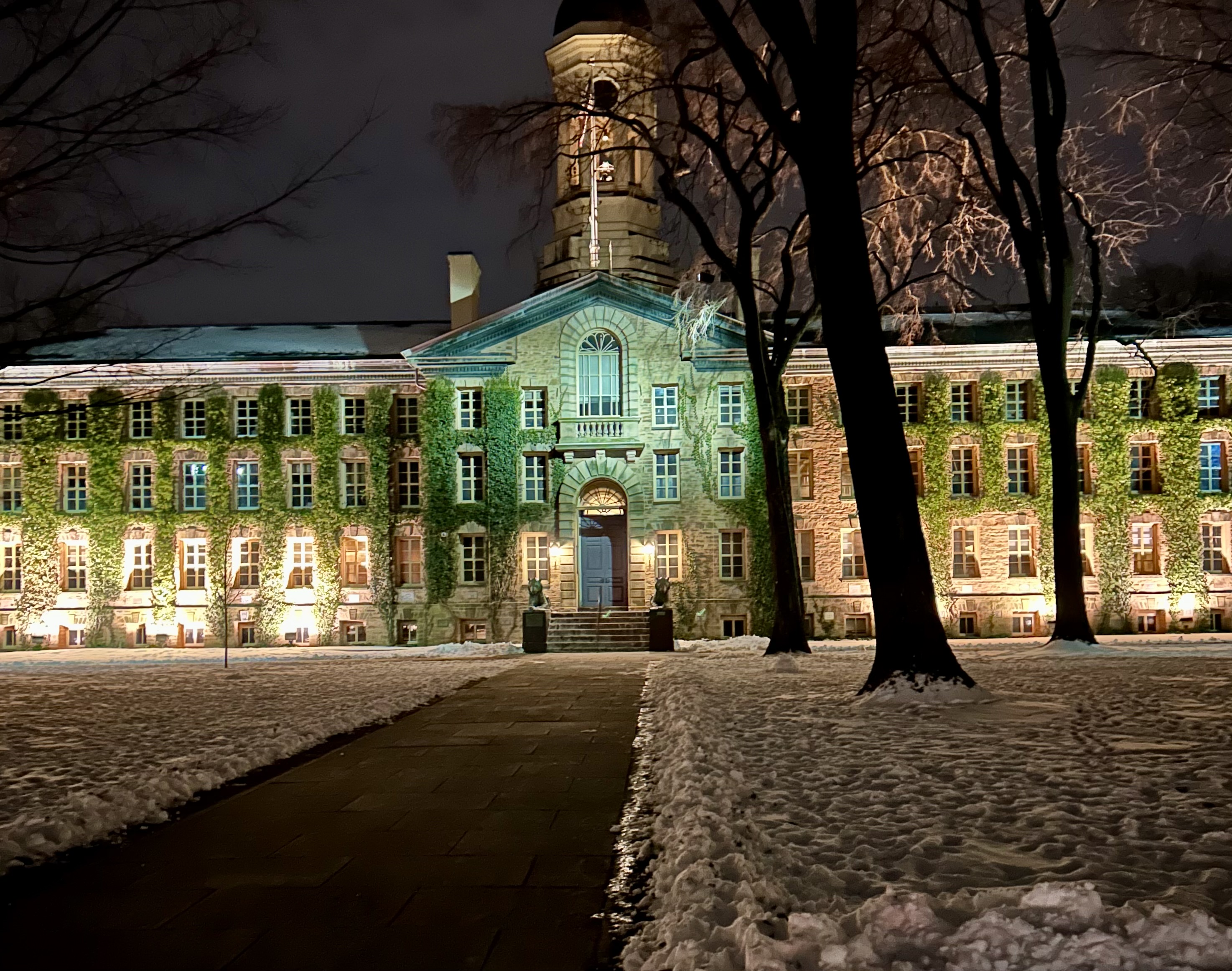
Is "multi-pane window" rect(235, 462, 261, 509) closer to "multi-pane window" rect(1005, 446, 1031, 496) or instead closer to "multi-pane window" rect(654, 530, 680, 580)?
"multi-pane window" rect(654, 530, 680, 580)

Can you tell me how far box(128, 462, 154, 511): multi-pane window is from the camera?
39.0 metres

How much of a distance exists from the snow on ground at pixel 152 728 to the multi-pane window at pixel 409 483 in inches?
531

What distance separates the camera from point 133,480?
129 feet

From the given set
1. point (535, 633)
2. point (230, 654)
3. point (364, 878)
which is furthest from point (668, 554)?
point (364, 878)

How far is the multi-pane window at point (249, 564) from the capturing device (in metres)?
38.6

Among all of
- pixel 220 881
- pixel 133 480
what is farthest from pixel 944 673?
pixel 133 480

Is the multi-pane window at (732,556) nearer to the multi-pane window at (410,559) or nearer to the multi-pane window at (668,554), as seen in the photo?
the multi-pane window at (668,554)

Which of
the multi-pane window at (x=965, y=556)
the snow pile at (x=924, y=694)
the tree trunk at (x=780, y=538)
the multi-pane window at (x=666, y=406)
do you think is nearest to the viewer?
the snow pile at (x=924, y=694)

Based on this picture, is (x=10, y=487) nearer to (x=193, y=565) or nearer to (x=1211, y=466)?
(x=193, y=565)

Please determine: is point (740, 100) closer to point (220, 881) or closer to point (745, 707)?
point (745, 707)

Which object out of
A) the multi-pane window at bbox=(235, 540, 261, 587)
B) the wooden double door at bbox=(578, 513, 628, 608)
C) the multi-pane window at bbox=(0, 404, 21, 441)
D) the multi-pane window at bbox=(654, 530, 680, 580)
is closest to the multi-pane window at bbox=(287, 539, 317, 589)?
the multi-pane window at bbox=(235, 540, 261, 587)

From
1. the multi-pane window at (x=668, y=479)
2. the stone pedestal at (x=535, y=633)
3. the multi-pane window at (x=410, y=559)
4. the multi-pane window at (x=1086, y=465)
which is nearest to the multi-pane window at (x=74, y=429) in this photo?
the multi-pane window at (x=410, y=559)

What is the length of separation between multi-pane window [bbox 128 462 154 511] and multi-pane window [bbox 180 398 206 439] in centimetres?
176

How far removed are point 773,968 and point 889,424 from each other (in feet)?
33.7
